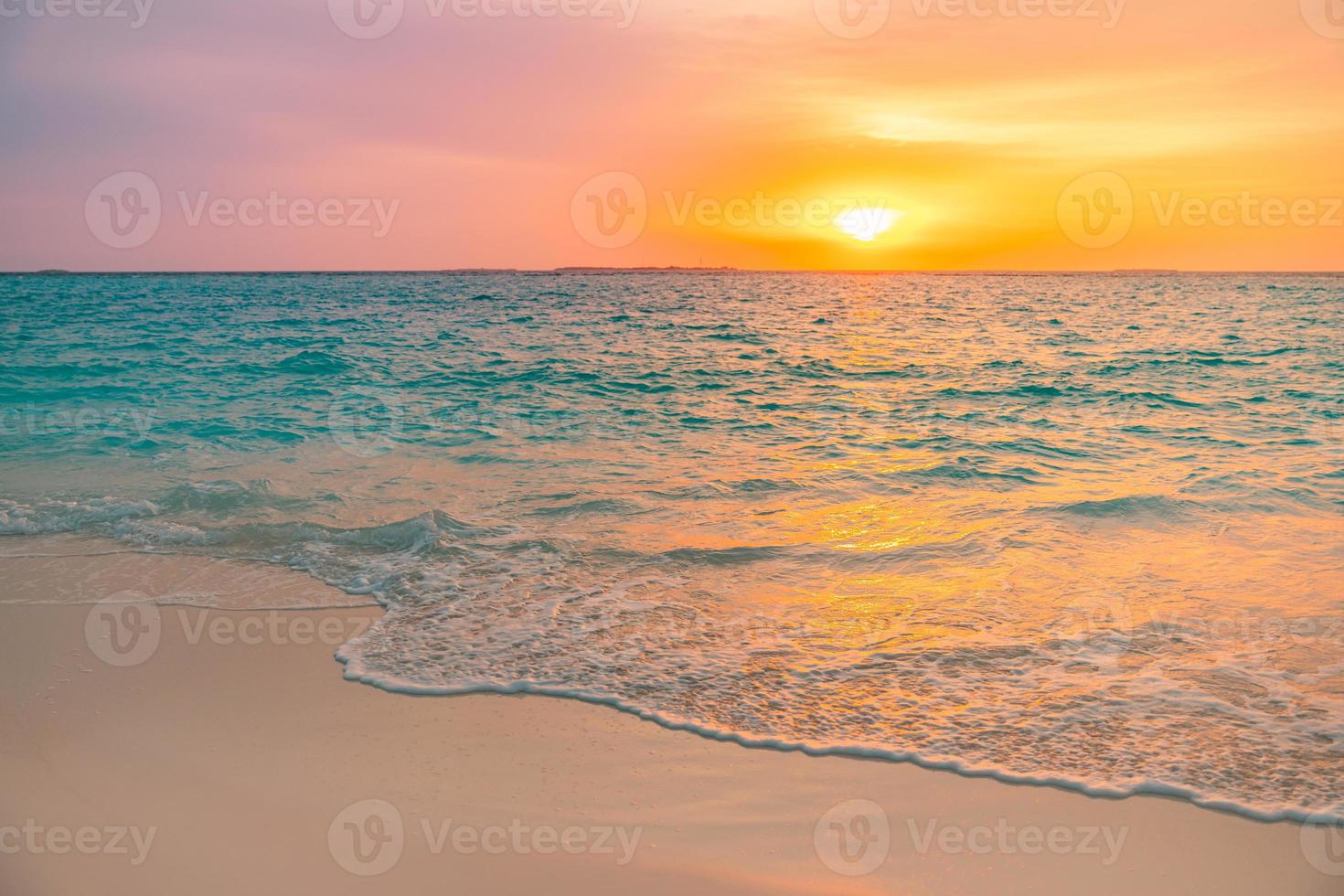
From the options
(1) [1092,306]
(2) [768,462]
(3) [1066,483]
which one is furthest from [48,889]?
(1) [1092,306]

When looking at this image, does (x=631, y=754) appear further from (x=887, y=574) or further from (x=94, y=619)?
(x=94, y=619)

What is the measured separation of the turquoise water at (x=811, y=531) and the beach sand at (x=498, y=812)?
0.29m

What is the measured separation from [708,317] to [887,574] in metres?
34.5

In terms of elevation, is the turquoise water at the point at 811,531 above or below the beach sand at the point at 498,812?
above

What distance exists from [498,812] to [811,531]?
5.26 meters

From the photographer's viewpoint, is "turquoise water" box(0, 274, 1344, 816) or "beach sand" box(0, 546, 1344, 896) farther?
"turquoise water" box(0, 274, 1344, 816)

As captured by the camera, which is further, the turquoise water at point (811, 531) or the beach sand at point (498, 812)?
the turquoise water at point (811, 531)

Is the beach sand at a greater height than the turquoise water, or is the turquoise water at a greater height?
the turquoise water

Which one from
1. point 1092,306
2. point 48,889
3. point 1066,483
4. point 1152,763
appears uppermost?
point 1092,306

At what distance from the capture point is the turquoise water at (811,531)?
4.86 metres

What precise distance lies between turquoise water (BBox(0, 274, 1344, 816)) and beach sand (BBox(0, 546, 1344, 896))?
0.29 meters

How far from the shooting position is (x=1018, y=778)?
13.6 feet

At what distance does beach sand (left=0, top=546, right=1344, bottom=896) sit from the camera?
11.4 ft

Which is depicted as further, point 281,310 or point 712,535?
point 281,310
